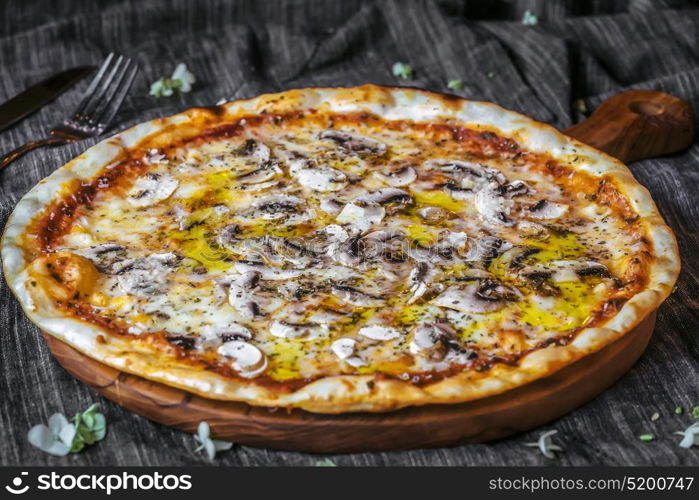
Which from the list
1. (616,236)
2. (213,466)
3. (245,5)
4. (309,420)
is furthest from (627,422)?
(245,5)

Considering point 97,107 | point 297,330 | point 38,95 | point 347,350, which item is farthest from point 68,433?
point 38,95

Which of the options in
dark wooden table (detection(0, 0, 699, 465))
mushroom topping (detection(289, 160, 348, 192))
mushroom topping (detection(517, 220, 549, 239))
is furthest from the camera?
dark wooden table (detection(0, 0, 699, 465))

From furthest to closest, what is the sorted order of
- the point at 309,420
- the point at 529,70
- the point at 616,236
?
the point at 529,70
the point at 616,236
the point at 309,420

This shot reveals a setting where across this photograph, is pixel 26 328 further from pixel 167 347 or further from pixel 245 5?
pixel 245 5

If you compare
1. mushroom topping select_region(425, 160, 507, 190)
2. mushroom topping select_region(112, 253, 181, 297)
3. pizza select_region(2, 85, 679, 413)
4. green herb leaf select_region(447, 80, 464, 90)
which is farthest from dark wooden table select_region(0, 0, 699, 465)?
mushroom topping select_region(112, 253, 181, 297)

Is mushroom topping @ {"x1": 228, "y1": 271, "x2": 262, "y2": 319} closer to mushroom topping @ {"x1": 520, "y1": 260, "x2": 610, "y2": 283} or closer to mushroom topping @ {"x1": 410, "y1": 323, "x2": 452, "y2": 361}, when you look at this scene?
mushroom topping @ {"x1": 410, "y1": 323, "x2": 452, "y2": 361}

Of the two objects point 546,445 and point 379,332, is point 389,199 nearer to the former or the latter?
point 379,332
